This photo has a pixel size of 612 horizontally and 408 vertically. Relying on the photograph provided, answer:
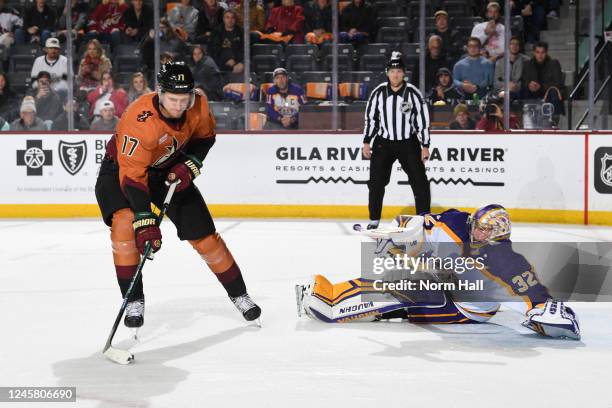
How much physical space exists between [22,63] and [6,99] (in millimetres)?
404

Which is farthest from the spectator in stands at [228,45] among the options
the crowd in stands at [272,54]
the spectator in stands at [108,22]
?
the spectator in stands at [108,22]

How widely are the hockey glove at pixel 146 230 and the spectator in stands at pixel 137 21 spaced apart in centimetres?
574

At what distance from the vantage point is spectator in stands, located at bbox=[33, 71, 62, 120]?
9383 millimetres

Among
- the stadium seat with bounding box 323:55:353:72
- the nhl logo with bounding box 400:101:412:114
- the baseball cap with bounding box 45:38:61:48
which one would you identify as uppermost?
the baseball cap with bounding box 45:38:61:48

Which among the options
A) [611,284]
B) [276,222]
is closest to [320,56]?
[276,222]

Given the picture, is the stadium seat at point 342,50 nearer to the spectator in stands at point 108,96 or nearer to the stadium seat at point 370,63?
the stadium seat at point 370,63

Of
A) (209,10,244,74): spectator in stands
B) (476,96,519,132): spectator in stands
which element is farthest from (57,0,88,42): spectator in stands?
(476,96,519,132): spectator in stands

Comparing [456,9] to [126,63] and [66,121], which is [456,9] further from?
[66,121]

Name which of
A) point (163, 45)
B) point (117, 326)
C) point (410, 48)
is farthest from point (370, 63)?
point (117, 326)

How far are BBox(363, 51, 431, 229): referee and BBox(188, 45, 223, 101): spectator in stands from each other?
199 centimetres

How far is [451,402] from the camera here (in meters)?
3.30

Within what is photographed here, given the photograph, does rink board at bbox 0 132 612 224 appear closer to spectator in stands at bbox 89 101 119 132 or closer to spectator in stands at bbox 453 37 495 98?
spectator in stands at bbox 89 101 119 132

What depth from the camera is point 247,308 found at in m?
4.54

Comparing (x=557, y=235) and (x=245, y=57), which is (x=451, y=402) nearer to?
(x=557, y=235)
